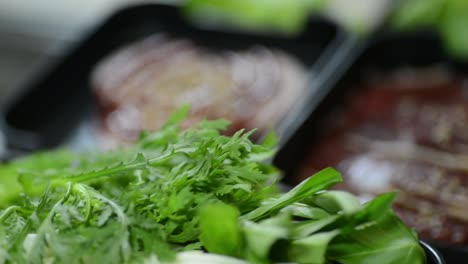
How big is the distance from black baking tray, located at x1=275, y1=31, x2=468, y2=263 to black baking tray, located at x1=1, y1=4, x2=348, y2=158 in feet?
0.34

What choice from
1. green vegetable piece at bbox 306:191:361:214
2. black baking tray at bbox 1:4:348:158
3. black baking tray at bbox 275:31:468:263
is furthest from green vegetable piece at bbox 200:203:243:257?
black baking tray at bbox 1:4:348:158

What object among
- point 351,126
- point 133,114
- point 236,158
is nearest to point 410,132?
point 351,126

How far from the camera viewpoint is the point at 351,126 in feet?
6.12

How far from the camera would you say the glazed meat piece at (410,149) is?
1498 mm

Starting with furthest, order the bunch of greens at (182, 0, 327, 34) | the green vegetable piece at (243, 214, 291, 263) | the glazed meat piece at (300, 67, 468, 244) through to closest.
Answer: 1. the bunch of greens at (182, 0, 327, 34)
2. the glazed meat piece at (300, 67, 468, 244)
3. the green vegetable piece at (243, 214, 291, 263)

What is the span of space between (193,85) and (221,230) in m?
1.27

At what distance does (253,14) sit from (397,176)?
0.94m

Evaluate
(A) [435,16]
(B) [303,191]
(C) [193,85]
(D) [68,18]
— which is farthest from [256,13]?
(B) [303,191]

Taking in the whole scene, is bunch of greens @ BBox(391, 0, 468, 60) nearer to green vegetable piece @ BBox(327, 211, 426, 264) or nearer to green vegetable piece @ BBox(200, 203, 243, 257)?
green vegetable piece @ BBox(327, 211, 426, 264)

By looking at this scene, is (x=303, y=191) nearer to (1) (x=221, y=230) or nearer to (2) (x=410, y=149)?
(1) (x=221, y=230)

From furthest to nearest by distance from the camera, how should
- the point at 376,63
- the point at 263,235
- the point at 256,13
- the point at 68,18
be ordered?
the point at 68,18, the point at 256,13, the point at 376,63, the point at 263,235

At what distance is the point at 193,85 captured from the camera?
6.87 ft

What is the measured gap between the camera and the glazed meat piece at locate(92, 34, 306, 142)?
1969 mm

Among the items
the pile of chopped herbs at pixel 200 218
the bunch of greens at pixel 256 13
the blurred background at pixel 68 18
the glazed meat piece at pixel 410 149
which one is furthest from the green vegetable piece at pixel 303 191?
the bunch of greens at pixel 256 13
